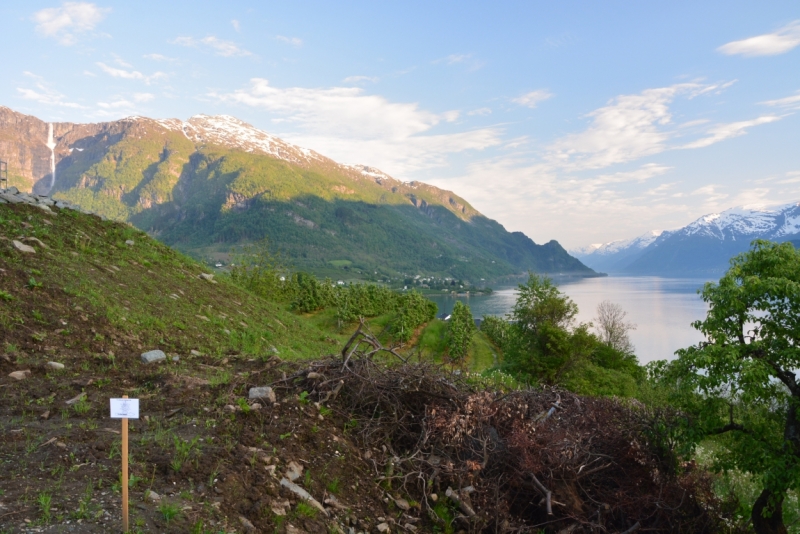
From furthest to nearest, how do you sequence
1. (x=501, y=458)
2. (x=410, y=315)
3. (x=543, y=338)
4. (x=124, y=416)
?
1. (x=410, y=315)
2. (x=543, y=338)
3. (x=501, y=458)
4. (x=124, y=416)

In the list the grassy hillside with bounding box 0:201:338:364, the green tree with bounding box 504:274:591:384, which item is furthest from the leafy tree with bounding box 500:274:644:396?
the grassy hillside with bounding box 0:201:338:364

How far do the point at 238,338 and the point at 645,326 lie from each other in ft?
322

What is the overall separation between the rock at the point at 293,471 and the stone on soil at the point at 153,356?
4.46 meters

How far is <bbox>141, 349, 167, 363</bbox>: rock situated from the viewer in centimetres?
901

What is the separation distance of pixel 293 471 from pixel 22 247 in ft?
33.5

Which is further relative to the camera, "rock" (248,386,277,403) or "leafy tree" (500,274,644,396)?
"leafy tree" (500,274,644,396)

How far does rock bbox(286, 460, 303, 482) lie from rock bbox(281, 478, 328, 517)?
0.56 ft

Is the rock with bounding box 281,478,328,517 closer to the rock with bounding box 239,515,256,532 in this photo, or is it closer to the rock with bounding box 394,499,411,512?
the rock with bounding box 239,515,256,532

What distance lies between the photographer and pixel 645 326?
310 ft

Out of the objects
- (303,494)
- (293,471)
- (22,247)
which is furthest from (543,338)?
(303,494)

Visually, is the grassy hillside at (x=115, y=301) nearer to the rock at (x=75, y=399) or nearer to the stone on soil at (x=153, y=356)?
the stone on soil at (x=153, y=356)

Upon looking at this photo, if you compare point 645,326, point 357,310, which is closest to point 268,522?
point 357,310

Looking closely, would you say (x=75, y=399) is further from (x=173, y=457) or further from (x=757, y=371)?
(x=757, y=371)

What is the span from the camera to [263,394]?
287 inches
